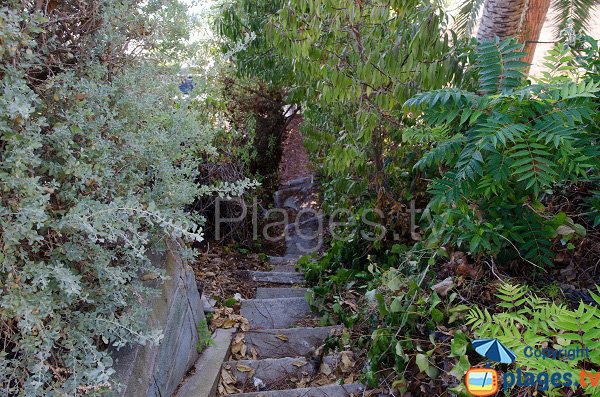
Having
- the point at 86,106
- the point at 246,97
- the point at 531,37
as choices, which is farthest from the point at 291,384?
the point at 246,97

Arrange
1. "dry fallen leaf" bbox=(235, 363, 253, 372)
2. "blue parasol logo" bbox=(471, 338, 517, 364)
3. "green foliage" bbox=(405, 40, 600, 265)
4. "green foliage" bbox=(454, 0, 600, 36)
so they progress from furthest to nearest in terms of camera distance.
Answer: "green foliage" bbox=(454, 0, 600, 36)
"dry fallen leaf" bbox=(235, 363, 253, 372)
"green foliage" bbox=(405, 40, 600, 265)
"blue parasol logo" bbox=(471, 338, 517, 364)

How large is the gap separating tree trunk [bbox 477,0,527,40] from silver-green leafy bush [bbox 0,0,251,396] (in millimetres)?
2957

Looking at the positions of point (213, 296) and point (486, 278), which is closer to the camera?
point (486, 278)

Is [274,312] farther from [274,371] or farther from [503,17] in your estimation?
[503,17]

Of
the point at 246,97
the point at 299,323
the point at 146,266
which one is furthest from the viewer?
the point at 246,97

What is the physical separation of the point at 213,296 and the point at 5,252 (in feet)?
8.84

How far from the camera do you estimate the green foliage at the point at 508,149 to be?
212 centimetres

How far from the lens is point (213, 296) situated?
14.3ft

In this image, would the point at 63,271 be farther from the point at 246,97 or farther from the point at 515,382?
the point at 246,97

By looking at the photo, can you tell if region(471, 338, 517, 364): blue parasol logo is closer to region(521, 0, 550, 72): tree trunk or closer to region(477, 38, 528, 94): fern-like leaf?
region(477, 38, 528, 94): fern-like leaf

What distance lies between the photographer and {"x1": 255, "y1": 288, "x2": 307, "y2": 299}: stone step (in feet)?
16.5

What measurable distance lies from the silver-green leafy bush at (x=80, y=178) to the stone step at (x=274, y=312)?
1.60 metres

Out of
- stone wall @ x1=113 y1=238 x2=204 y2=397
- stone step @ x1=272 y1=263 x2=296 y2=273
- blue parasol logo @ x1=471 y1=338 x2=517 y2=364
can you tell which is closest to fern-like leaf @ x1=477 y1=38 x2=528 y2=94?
blue parasol logo @ x1=471 y1=338 x2=517 y2=364

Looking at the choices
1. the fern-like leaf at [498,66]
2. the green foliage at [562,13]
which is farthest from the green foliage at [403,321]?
the green foliage at [562,13]
